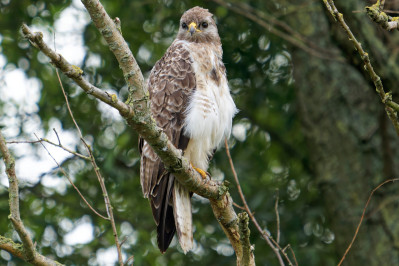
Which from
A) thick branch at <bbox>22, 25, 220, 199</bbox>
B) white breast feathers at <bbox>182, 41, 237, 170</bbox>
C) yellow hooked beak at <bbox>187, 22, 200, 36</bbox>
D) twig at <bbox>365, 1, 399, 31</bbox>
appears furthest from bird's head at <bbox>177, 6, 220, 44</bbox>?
twig at <bbox>365, 1, 399, 31</bbox>

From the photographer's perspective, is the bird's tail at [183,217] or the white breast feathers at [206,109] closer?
the bird's tail at [183,217]

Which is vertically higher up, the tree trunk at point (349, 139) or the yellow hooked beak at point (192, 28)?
the yellow hooked beak at point (192, 28)

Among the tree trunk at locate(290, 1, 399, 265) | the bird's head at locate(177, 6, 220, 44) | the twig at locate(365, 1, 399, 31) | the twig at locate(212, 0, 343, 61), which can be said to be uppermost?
the twig at locate(365, 1, 399, 31)

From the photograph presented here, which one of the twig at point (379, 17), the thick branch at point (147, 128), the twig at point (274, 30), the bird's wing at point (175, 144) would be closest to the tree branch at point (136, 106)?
the thick branch at point (147, 128)

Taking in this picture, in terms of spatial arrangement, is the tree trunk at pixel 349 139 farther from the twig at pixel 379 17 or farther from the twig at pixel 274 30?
the twig at pixel 379 17

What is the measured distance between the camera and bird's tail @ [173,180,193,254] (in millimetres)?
4027

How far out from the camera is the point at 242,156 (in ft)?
20.4

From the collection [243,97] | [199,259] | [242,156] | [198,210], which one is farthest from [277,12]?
[199,259]

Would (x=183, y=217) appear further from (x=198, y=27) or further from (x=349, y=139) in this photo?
(x=349, y=139)

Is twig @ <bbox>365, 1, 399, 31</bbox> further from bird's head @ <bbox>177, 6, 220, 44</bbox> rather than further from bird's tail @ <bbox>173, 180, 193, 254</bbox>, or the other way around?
bird's head @ <bbox>177, 6, 220, 44</bbox>

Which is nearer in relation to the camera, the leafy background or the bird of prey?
the bird of prey

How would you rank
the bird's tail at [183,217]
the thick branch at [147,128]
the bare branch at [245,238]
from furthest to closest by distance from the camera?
the bird's tail at [183,217] → the bare branch at [245,238] → the thick branch at [147,128]

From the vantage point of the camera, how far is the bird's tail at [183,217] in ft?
13.2

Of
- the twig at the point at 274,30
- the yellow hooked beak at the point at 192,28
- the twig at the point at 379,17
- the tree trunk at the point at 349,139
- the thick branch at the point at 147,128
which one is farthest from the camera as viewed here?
the twig at the point at 274,30
